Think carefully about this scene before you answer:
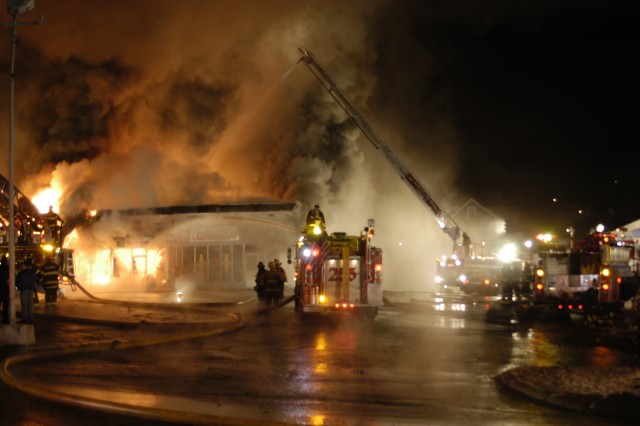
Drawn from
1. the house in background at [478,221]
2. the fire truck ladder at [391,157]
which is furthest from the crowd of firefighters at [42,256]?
the house in background at [478,221]

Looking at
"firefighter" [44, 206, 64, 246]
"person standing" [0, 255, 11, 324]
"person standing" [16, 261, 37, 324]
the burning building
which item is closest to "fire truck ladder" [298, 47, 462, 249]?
the burning building

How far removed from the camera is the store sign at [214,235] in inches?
1066

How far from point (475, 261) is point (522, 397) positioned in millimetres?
16377

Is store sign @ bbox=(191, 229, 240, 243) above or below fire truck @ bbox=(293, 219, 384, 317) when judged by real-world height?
above

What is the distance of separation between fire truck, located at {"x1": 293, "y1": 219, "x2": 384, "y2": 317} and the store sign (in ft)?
40.3

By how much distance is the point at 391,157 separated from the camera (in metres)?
24.3

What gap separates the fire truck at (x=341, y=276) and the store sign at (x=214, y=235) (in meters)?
12.3

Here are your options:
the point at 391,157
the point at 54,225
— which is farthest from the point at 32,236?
the point at 391,157

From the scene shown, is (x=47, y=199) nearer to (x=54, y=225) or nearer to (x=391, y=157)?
(x=54, y=225)

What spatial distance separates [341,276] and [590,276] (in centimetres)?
567

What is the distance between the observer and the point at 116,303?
17141mm

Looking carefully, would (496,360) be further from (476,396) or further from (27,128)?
(27,128)

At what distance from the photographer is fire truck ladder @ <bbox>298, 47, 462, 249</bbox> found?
24344mm

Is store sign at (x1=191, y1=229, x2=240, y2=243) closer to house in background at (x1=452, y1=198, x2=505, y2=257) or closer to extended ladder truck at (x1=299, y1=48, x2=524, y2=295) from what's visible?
extended ladder truck at (x1=299, y1=48, x2=524, y2=295)
